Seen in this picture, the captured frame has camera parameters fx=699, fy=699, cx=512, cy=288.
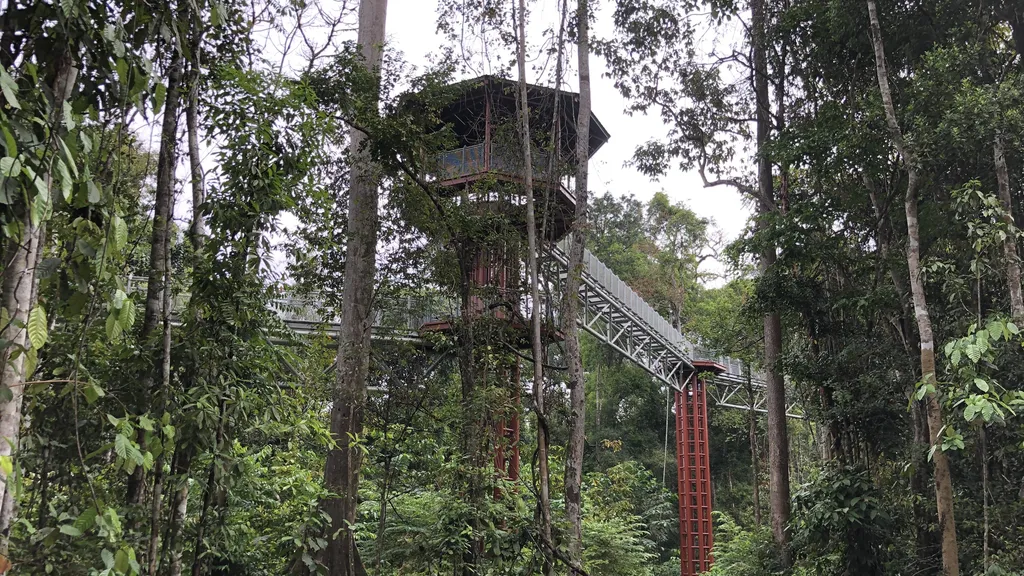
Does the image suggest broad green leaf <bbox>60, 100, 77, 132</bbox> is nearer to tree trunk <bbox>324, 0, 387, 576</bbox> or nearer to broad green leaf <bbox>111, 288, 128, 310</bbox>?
broad green leaf <bbox>111, 288, 128, 310</bbox>

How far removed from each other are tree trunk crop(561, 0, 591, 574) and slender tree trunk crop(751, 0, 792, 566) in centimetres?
313

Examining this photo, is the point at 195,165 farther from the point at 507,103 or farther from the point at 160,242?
the point at 507,103

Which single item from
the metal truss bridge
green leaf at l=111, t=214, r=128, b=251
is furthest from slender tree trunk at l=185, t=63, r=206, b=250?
the metal truss bridge

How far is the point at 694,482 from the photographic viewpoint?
17.2 metres

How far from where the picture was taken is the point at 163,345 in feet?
11.0

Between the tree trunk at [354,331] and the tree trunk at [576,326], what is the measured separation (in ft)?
6.91

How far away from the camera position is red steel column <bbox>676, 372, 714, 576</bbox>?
16031 mm

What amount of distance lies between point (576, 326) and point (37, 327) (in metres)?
5.97

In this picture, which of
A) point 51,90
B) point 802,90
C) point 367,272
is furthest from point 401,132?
point 802,90

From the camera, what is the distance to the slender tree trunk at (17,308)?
1.88 m

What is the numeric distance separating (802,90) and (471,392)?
7.51 m

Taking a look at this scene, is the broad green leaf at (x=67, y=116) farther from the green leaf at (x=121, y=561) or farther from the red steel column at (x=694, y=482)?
the red steel column at (x=694, y=482)

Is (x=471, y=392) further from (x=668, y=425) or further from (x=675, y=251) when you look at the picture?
(x=675, y=251)

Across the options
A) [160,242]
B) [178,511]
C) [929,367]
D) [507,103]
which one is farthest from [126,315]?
[507,103]
